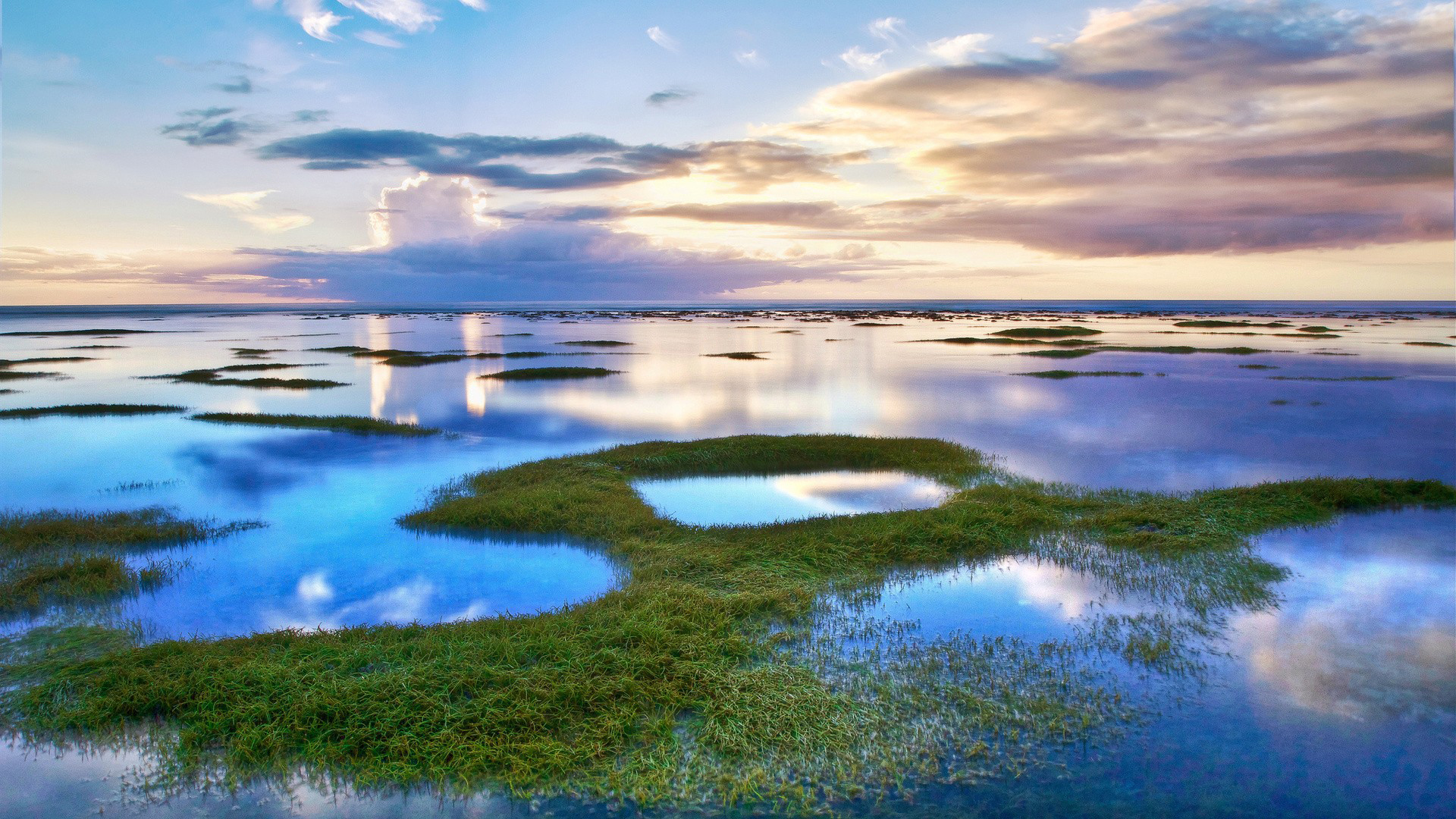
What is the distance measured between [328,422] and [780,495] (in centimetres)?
1794

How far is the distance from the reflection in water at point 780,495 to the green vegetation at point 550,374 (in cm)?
2471

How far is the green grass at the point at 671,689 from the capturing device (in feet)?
23.2

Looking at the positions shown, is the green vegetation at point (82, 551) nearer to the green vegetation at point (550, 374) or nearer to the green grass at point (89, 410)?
the green grass at point (89, 410)

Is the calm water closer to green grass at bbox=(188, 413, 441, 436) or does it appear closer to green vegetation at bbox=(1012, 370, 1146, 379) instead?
green grass at bbox=(188, 413, 441, 436)

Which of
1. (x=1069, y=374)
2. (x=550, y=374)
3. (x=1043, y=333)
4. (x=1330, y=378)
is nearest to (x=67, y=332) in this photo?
(x=550, y=374)

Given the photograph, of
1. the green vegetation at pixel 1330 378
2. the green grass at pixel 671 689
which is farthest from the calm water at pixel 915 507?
the green vegetation at pixel 1330 378

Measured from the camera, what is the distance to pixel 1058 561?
41.7 ft

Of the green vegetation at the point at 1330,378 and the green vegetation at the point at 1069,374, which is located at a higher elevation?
the green vegetation at the point at 1069,374

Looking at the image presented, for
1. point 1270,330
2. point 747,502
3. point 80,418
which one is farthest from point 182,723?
point 1270,330

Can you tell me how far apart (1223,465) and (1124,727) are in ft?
50.5

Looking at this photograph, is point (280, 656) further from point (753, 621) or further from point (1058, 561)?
point (1058, 561)

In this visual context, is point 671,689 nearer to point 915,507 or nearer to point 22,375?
point 915,507

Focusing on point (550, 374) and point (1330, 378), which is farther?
point (550, 374)

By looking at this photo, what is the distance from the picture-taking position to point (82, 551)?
1338cm
